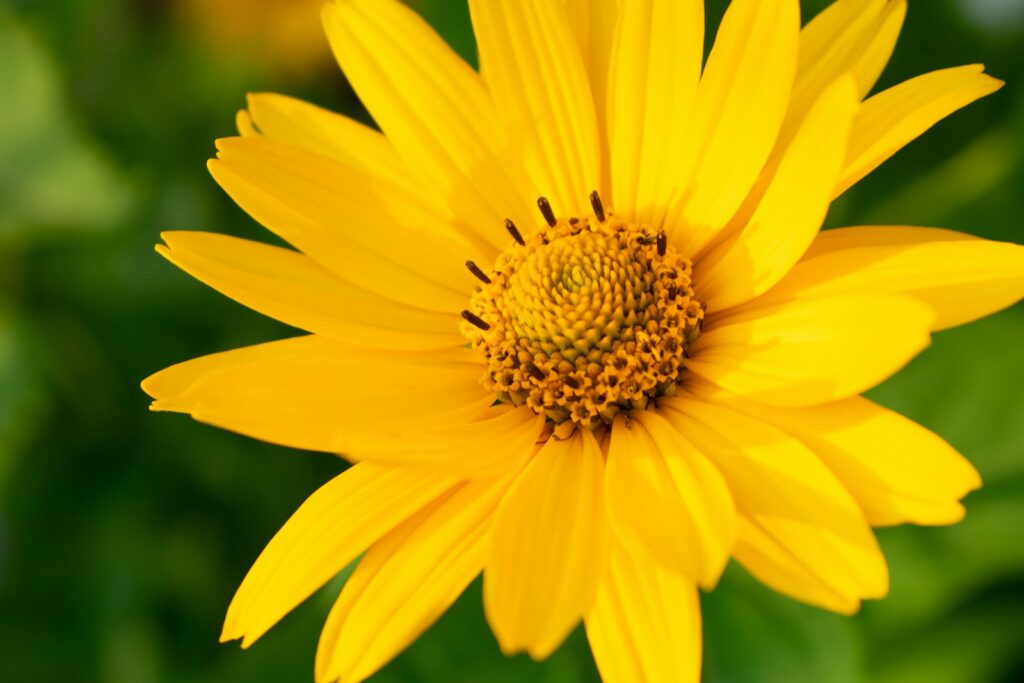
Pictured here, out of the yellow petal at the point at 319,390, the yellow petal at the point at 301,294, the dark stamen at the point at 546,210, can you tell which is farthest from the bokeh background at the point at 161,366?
the yellow petal at the point at 319,390

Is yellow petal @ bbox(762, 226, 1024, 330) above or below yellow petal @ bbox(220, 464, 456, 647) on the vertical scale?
below

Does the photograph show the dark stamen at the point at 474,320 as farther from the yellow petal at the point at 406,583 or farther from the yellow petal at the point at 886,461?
the yellow petal at the point at 886,461

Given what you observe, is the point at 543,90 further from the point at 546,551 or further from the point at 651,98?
the point at 546,551

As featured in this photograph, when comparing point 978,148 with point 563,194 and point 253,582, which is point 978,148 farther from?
point 253,582

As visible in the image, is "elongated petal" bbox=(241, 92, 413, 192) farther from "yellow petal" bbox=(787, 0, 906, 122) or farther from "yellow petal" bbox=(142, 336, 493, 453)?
"yellow petal" bbox=(787, 0, 906, 122)

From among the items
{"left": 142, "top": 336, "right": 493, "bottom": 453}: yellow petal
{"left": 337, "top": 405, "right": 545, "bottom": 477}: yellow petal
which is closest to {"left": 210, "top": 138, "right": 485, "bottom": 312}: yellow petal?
{"left": 142, "top": 336, "right": 493, "bottom": 453}: yellow petal

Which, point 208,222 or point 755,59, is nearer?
point 755,59

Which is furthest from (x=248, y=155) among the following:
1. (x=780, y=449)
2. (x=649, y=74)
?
(x=780, y=449)

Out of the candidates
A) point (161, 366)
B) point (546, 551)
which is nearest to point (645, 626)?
point (546, 551)
